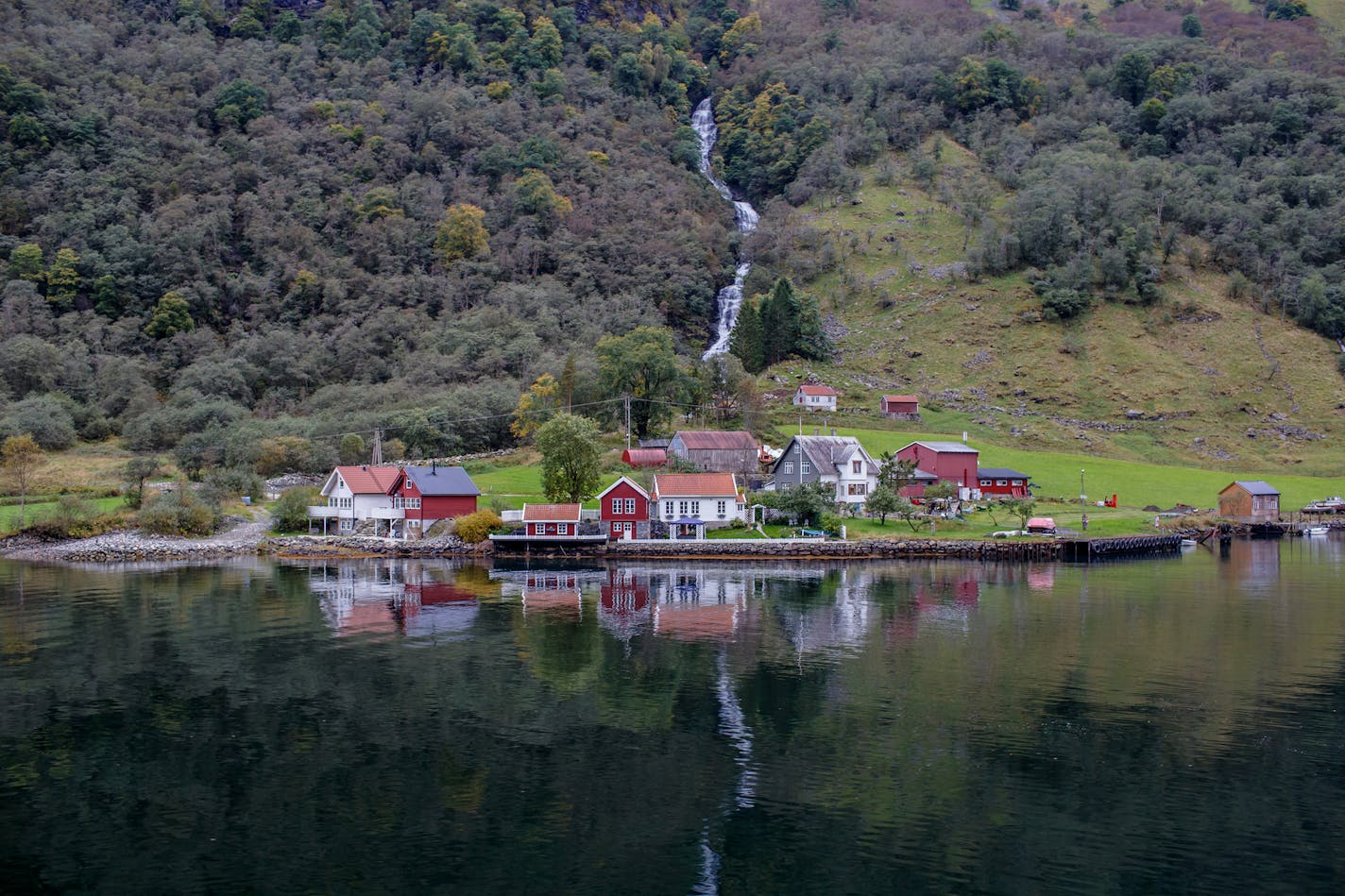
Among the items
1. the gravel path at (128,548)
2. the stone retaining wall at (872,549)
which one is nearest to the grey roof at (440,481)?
the gravel path at (128,548)

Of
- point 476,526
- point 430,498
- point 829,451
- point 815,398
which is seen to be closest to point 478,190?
point 815,398

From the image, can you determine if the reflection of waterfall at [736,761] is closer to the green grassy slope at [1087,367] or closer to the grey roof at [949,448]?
the grey roof at [949,448]

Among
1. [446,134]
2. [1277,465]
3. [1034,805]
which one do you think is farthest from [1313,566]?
[446,134]

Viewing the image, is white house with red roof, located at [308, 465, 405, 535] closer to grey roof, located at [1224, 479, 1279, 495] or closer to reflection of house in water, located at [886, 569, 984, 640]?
reflection of house in water, located at [886, 569, 984, 640]

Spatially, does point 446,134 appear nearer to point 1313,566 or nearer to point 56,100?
point 56,100

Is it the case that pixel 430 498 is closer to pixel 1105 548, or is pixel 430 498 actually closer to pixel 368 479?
pixel 368 479

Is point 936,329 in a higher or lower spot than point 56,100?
lower
